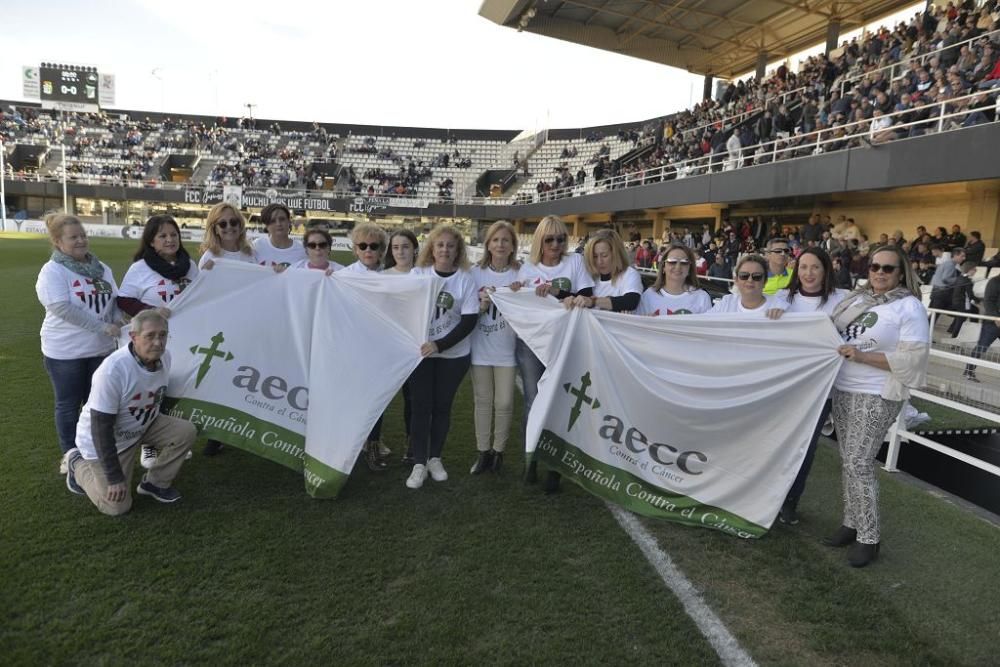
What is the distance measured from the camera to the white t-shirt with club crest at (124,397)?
3.32 meters

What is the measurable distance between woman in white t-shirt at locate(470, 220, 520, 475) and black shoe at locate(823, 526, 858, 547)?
6.94ft

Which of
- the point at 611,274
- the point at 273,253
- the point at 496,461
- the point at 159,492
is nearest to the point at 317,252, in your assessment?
the point at 273,253

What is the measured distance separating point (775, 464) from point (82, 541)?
12.8ft

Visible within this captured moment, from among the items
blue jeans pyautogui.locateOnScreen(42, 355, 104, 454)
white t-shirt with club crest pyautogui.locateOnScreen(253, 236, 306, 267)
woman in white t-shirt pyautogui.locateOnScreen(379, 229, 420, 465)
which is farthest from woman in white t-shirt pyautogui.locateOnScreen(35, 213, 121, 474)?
woman in white t-shirt pyautogui.locateOnScreen(379, 229, 420, 465)

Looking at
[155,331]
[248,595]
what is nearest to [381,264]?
[155,331]

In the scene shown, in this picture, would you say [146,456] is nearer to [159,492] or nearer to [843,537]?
[159,492]

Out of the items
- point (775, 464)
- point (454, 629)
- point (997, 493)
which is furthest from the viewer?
point (997, 493)

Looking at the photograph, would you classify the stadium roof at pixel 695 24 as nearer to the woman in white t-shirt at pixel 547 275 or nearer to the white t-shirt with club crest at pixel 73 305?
the woman in white t-shirt at pixel 547 275

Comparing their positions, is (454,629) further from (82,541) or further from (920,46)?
(920,46)

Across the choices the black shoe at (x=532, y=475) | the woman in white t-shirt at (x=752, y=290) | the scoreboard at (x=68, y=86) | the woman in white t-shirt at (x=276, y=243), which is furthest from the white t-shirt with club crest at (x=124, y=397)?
the scoreboard at (x=68, y=86)

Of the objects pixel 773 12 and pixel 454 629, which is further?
pixel 773 12

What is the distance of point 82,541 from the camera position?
3215 millimetres

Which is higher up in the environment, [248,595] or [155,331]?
[155,331]

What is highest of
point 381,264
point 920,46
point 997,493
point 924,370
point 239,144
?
point 239,144
